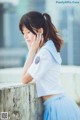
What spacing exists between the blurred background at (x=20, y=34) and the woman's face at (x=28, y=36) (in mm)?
36

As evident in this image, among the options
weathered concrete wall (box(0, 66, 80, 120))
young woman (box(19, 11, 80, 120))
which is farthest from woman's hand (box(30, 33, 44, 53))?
weathered concrete wall (box(0, 66, 80, 120))

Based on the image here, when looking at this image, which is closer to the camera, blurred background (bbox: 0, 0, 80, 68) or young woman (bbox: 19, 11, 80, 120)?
young woman (bbox: 19, 11, 80, 120)

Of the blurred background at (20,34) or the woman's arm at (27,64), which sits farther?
the blurred background at (20,34)

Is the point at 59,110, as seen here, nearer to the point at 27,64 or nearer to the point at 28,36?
the point at 27,64

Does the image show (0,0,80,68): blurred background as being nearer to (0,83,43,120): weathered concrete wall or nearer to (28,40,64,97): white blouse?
(28,40,64,97): white blouse

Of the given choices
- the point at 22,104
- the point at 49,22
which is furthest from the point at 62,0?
the point at 22,104

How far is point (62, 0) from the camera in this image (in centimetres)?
154

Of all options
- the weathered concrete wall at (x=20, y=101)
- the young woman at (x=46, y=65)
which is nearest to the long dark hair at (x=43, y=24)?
the young woman at (x=46, y=65)

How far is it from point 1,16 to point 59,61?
1.22 feet

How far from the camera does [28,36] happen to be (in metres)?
1.49

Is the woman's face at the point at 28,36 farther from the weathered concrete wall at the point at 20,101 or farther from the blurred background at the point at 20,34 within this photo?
the weathered concrete wall at the point at 20,101

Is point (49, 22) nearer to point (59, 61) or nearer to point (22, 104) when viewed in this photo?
point (59, 61)

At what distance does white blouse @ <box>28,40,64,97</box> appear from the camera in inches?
55.3

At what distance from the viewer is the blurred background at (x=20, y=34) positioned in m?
1.54
